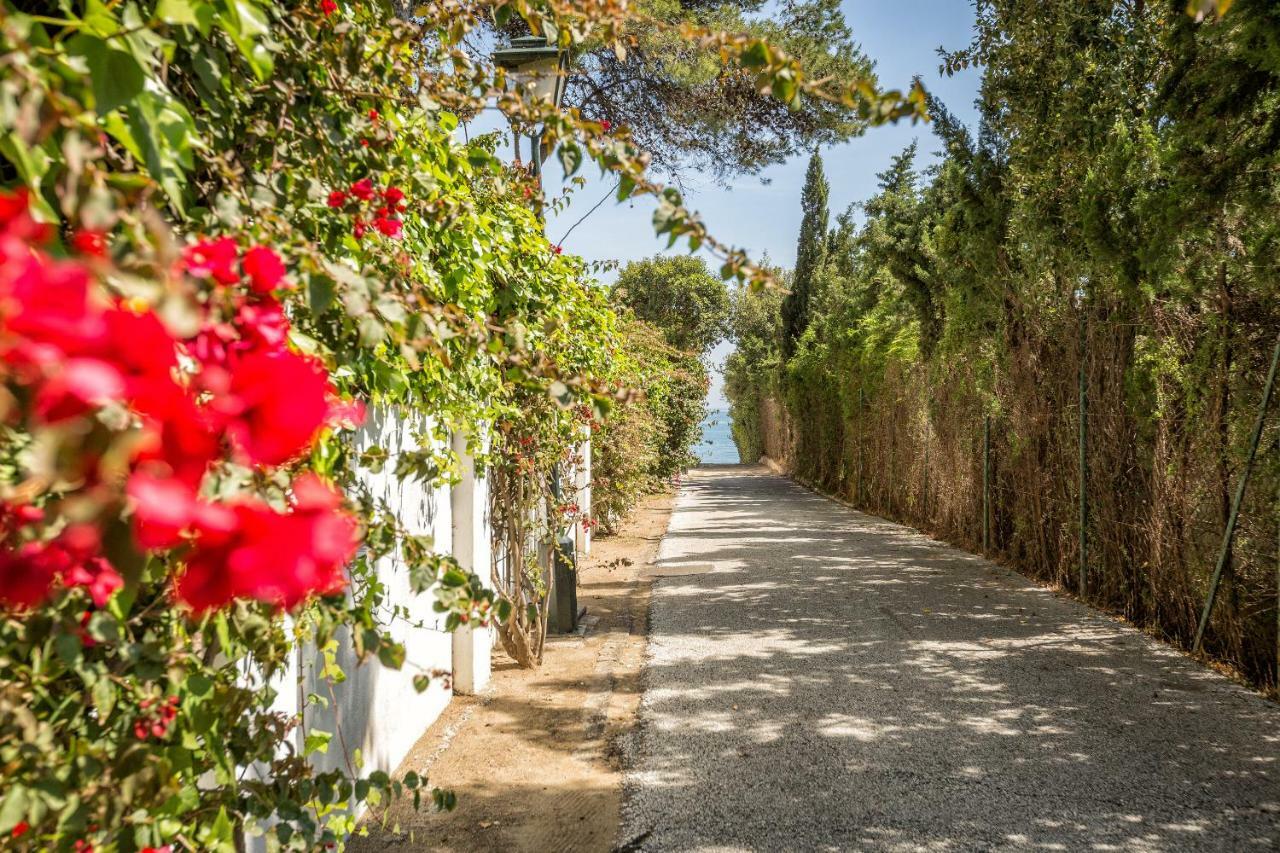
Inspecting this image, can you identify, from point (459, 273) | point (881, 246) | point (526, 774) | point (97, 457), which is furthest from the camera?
point (881, 246)

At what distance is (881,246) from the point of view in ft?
42.1

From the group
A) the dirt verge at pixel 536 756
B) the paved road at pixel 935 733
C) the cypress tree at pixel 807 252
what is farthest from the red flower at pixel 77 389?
the cypress tree at pixel 807 252

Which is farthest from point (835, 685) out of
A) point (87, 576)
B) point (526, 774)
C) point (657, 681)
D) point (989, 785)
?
point (87, 576)

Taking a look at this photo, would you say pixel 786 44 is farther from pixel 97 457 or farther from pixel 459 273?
pixel 97 457

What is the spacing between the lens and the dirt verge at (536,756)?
3.41 metres

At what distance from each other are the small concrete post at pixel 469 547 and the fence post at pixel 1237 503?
434cm

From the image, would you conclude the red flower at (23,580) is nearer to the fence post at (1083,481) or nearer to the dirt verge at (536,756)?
the dirt verge at (536,756)

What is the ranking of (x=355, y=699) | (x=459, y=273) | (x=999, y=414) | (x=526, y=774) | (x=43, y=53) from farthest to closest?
(x=999, y=414)
(x=526, y=774)
(x=355, y=699)
(x=459, y=273)
(x=43, y=53)

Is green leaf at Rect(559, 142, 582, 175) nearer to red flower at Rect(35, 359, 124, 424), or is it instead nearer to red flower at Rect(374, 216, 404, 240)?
red flower at Rect(374, 216, 404, 240)

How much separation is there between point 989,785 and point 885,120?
3.03 metres

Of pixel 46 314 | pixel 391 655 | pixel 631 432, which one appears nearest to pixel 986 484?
pixel 631 432

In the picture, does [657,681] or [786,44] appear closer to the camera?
[657,681]

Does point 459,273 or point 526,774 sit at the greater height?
point 459,273

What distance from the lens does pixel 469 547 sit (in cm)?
501
